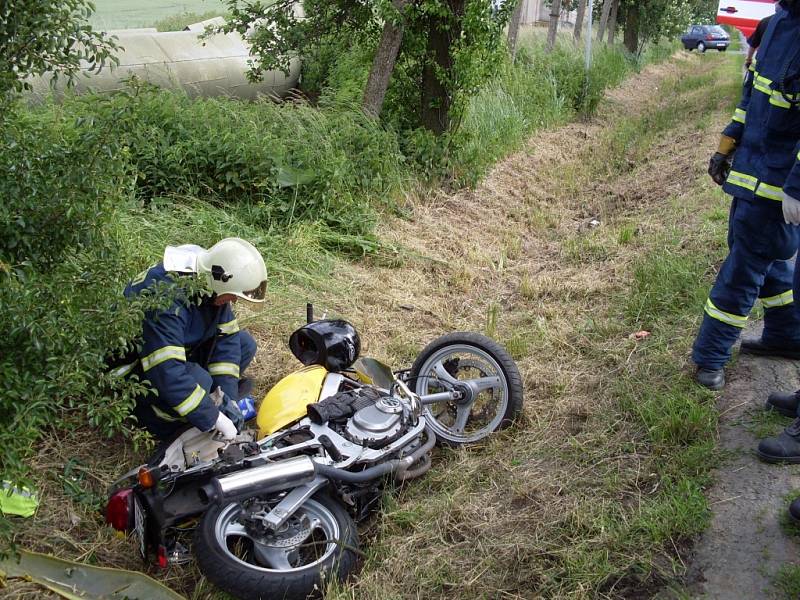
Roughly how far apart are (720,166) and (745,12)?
34.9ft

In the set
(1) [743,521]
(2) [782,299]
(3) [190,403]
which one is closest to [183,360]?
(3) [190,403]

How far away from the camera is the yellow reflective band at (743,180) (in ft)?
12.7

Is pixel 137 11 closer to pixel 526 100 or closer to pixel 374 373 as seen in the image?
pixel 526 100

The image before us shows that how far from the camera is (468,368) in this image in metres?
4.71

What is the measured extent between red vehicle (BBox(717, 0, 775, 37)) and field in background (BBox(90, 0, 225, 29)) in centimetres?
862

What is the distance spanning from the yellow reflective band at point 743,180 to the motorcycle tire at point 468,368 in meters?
1.53

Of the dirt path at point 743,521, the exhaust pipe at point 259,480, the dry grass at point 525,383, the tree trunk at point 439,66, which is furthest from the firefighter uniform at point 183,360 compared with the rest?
the tree trunk at point 439,66

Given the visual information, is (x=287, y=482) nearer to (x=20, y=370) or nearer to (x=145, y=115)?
(x=20, y=370)

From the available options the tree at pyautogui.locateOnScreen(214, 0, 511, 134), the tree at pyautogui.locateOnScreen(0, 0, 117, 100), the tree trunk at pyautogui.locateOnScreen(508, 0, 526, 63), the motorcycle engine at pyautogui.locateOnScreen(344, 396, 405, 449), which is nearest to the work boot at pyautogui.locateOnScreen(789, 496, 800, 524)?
the motorcycle engine at pyautogui.locateOnScreen(344, 396, 405, 449)

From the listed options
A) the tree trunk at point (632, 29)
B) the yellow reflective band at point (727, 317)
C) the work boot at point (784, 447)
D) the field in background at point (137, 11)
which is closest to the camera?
the work boot at point (784, 447)

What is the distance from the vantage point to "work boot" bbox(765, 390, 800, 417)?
12.4 ft

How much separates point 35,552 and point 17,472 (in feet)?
3.34

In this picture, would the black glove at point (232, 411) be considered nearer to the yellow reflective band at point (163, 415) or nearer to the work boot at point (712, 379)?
the yellow reflective band at point (163, 415)

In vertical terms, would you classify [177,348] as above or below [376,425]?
above
